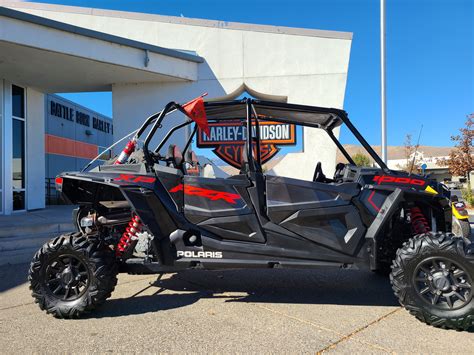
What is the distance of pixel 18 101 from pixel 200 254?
9531 mm

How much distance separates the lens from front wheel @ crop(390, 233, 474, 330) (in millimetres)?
3000

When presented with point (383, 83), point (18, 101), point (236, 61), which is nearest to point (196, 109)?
point (383, 83)

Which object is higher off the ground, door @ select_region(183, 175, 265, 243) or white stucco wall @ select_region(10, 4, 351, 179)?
white stucco wall @ select_region(10, 4, 351, 179)

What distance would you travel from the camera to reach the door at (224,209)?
3.46 meters

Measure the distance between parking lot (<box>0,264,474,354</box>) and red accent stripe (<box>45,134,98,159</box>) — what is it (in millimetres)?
14270

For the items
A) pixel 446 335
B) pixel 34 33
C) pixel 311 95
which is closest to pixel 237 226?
A: pixel 446 335

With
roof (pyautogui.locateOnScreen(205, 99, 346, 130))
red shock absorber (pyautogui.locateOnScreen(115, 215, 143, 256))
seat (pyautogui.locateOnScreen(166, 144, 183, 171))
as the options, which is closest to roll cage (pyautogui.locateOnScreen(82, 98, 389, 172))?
roof (pyautogui.locateOnScreen(205, 99, 346, 130))

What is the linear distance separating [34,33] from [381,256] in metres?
8.17

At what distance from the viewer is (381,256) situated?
147 inches

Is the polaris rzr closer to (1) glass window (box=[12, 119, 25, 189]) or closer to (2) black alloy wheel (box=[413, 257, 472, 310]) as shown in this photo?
(2) black alloy wheel (box=[413, 257, 472, 310])

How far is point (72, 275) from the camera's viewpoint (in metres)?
3.50

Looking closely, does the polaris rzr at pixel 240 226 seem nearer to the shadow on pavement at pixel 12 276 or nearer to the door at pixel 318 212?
the door at pixel 318 212

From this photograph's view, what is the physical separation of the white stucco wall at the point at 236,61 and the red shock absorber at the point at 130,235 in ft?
25.0

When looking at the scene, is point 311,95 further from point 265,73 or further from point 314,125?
point 314,125
